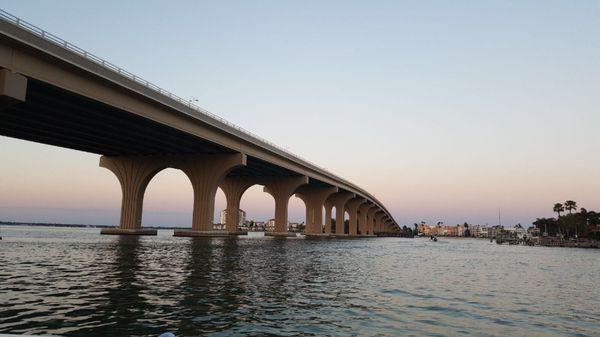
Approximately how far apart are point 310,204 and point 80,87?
99.6m

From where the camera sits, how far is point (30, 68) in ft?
109

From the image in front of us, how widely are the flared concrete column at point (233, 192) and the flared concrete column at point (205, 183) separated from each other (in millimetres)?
33908

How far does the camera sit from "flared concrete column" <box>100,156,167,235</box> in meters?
77.8

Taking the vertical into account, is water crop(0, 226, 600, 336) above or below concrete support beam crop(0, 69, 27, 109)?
below

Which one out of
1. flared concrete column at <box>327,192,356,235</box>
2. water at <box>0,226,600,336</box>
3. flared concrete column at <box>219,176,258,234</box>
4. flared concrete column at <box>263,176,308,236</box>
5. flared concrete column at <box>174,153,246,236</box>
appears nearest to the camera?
water at <box>0,226,600,336</box>

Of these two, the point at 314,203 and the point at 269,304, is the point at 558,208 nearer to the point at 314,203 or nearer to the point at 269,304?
the point at 314,203

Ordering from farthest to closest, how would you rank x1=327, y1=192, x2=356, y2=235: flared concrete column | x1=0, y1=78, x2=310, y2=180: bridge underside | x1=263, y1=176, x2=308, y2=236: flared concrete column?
x1=327, y1=192, x2=356, y2=235: flared concrete column < x1=263, y1=176, x2=308, y2=236: flared concrete column < x1=0, y1=78, x2=310, y2=180: bridge underside

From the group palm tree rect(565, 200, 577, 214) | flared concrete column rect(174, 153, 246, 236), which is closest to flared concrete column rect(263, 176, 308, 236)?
flared concrete column rect(174, 153, 246, 236)

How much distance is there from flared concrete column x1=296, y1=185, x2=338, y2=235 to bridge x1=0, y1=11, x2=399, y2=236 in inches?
787

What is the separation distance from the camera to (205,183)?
7325 cm

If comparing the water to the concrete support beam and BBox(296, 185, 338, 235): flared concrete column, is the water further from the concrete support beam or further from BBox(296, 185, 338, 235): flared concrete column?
BBox(296, 185, 338, 235): flared concrete column

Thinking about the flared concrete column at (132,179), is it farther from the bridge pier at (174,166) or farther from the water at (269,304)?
the water at (269,304)

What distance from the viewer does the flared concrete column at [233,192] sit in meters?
110

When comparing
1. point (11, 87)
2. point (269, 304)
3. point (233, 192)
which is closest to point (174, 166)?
point (233, 192)
